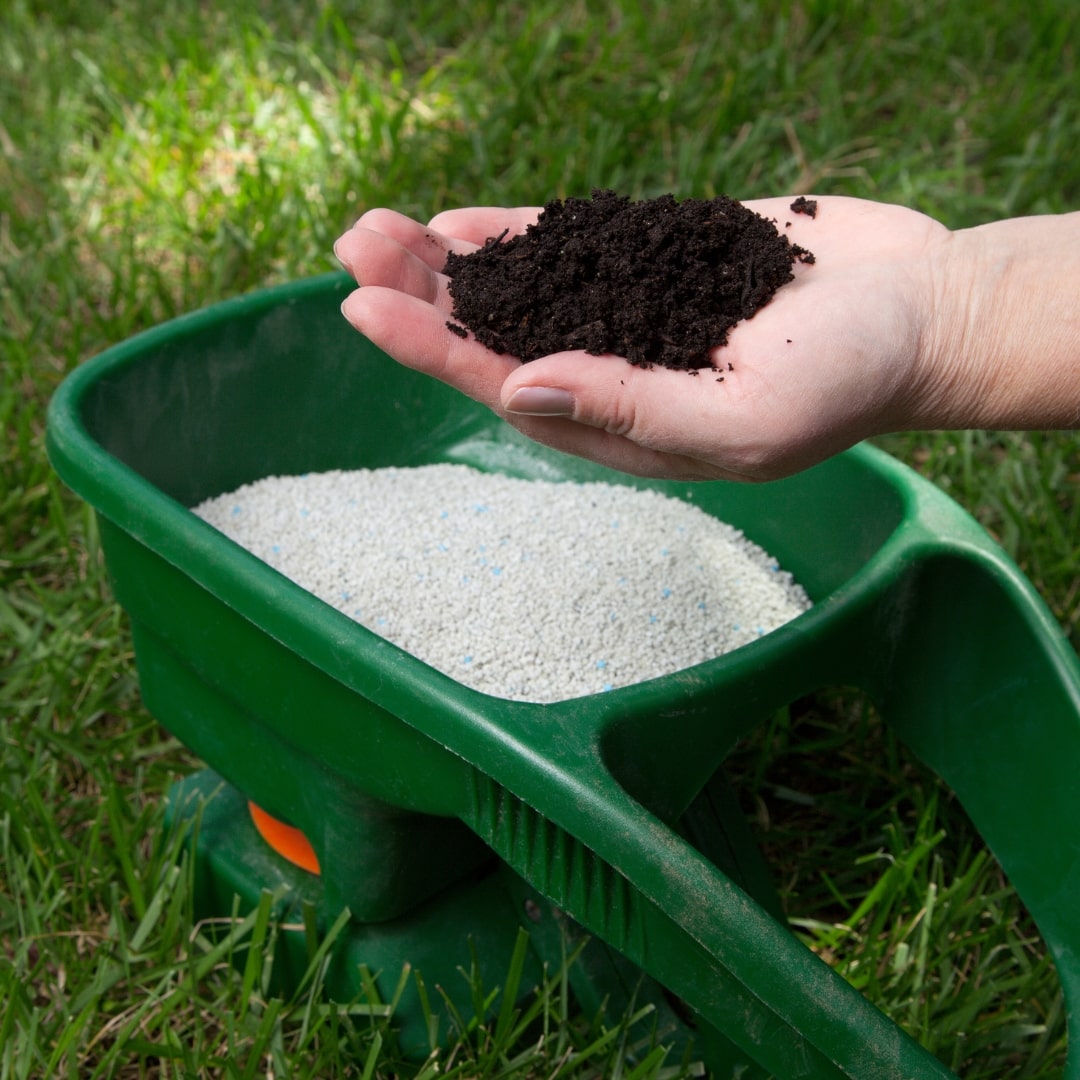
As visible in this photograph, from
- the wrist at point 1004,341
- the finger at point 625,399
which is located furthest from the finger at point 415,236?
the wrist at point 1004,341

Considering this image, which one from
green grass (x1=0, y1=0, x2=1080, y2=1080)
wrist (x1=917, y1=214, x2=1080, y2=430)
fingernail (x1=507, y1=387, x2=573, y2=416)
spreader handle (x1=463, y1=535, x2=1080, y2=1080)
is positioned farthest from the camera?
green grass (x1=0, y1=0, x2=1080, y2=1080)

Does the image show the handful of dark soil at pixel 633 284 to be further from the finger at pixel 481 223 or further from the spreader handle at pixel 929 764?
the spreader handle at pixel 929 764

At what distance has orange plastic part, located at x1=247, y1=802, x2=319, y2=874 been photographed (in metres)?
1.33

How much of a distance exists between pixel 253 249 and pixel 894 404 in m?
1.42

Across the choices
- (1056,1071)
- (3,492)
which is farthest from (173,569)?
(1056,1071)

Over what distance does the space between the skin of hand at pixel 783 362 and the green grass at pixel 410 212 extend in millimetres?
526

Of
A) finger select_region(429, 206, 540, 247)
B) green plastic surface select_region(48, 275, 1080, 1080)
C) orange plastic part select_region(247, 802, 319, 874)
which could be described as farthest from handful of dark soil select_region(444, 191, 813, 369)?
orange plastic part select_region(247, 802, 319, 874)

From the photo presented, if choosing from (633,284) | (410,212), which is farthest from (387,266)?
(410,212)

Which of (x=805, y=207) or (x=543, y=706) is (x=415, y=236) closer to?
(x=805, y=207)

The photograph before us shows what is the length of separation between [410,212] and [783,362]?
1434mm

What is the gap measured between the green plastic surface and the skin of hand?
0.48 ft

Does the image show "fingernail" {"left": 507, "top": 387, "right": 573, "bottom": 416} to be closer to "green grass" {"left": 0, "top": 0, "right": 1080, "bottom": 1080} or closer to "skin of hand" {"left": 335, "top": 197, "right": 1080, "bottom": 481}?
"skin of hand" {"left": 335, "top": 197, "right": 1080, "bottom": 481}

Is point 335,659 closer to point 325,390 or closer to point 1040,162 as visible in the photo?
point 325,390

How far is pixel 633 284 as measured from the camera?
1.12 m
